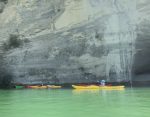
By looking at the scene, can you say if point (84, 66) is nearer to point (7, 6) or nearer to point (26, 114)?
point (7, 6)

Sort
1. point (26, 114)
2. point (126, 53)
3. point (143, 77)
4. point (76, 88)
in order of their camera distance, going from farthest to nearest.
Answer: point (143, 77)
point (126, 53)
point (76, 88)
point (26, 114)

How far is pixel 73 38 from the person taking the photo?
846 inches

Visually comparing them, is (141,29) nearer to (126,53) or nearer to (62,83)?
(126,53)

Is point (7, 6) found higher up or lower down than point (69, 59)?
higher up

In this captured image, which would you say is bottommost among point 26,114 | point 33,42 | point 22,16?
point 26,114

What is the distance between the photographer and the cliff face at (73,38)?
21312mm

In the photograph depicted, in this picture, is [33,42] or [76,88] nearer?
[76,88]

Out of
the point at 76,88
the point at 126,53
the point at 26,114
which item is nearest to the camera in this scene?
the point at 26,114

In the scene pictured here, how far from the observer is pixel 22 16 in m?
22.0

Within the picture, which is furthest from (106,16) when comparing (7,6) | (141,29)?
(7,6)

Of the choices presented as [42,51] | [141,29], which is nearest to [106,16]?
[141,29]

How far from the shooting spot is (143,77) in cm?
2319

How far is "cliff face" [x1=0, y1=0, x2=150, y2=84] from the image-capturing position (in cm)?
2131

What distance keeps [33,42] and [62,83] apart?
9.11 feet
